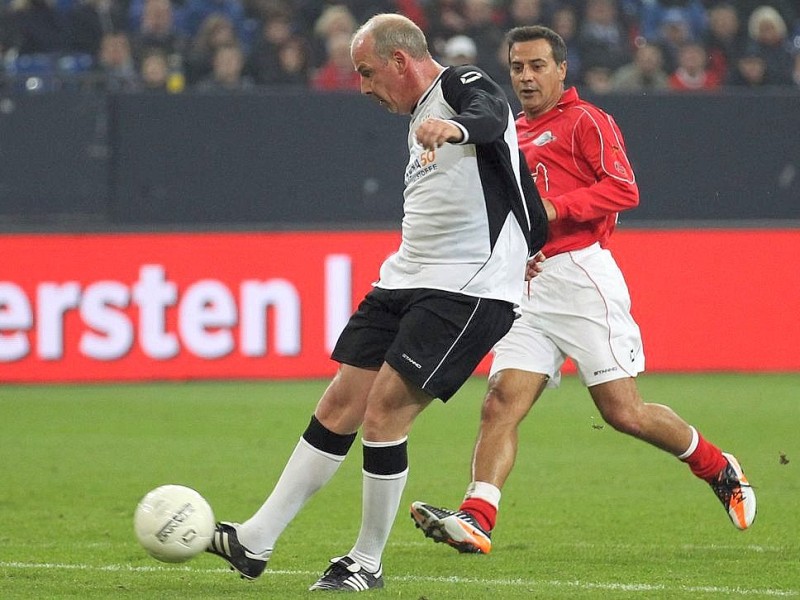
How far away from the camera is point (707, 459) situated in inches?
267

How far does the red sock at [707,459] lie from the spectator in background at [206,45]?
8.93 metres

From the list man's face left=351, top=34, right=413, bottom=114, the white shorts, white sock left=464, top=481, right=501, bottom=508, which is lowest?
white sock left=464, top=481, right=501, bottom=508

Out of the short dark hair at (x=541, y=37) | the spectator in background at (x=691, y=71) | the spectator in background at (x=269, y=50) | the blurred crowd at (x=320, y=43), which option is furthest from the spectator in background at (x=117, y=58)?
the short dark hair at (x=541, y=37)

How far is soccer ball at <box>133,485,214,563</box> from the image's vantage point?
5.38m

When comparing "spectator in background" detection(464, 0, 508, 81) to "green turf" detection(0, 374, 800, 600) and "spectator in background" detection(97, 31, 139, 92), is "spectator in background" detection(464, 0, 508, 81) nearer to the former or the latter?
"spectator in background" detection(97, 31, 139, 92)

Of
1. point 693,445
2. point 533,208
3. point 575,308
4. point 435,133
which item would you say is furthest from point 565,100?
point 435,133

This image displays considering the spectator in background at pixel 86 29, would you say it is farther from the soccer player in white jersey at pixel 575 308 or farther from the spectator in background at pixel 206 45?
the soccer player in white jersey at pixel 575 308

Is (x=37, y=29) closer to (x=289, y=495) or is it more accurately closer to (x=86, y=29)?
(x=86, y=29)

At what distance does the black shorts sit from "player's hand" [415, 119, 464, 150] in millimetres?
756

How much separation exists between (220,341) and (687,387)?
3.82 m

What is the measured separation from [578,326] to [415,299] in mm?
1460

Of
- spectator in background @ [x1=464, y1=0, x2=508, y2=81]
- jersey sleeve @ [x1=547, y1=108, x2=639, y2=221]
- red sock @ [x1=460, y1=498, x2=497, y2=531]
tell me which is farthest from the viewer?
spectator in background @ [x1=464, y1=0, x2=508, y2=81]

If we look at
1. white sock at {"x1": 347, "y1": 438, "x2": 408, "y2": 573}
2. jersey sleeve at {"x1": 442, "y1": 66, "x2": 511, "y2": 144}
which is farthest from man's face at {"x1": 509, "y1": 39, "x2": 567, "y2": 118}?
white sock at {"x1": 347, "y1": 438, "x2": 408, "y2": 573}

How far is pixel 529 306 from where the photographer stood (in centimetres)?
687
